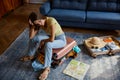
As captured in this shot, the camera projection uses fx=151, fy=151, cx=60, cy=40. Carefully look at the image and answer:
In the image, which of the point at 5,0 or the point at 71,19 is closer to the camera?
the point at 71,19

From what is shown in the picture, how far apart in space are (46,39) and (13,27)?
5.25 feet

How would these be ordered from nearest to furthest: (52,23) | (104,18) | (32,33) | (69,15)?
(52,23), (32,33), (104,18), (69,15)

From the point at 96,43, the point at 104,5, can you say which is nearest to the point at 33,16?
the point at 96,43

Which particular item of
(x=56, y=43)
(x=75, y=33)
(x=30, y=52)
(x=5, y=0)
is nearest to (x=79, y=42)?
(x=75, y=33)

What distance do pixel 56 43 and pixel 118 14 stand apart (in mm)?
1717

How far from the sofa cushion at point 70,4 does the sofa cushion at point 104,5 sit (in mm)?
157

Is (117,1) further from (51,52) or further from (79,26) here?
(51,52)

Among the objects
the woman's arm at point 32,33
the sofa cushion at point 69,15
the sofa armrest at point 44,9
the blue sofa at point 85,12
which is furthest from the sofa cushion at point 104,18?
the woman's arm at point 32,33

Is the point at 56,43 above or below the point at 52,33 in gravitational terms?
below

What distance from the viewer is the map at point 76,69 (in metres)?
2.13

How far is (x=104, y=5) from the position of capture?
3.33 meters

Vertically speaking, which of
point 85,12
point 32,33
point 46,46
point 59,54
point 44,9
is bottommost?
point 59,54

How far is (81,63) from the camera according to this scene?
2.36 metres

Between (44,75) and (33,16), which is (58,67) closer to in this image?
(44,75)
